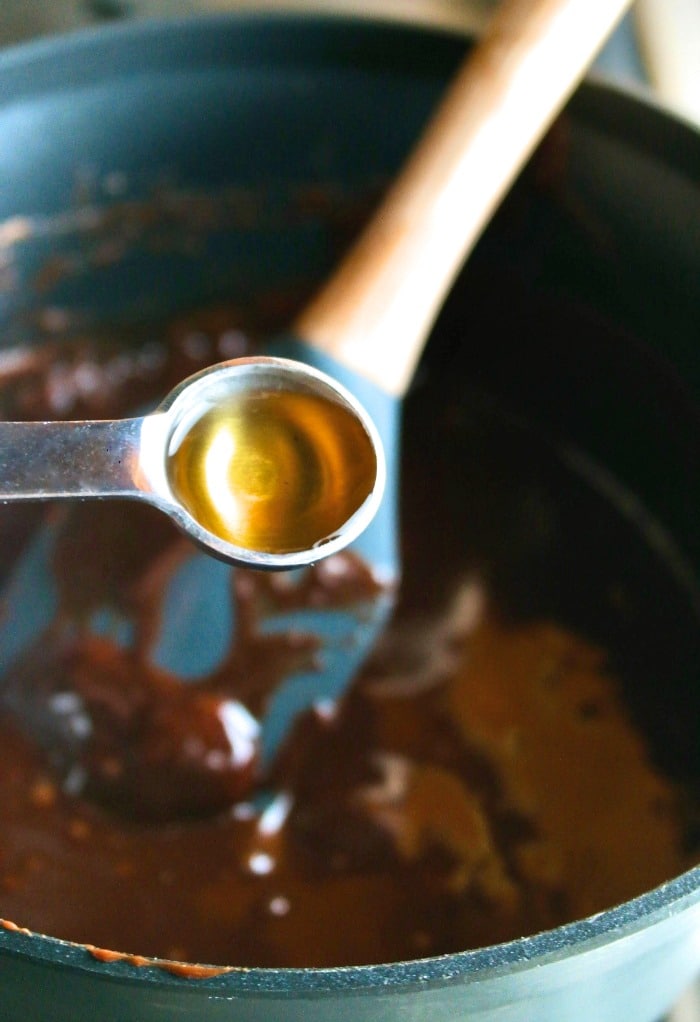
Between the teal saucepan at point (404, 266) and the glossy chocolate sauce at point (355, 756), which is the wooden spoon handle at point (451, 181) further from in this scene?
the glossy chocolate sauce at point (355, 756)

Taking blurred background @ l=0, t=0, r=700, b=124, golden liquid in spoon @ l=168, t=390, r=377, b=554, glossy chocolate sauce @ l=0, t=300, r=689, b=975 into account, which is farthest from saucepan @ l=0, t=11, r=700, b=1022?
golden liquid in spoon @ l=168, t=390, r=377, b=554

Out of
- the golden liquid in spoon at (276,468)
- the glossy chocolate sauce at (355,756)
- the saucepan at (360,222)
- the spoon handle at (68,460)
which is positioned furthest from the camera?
the saucepan at (360,222)

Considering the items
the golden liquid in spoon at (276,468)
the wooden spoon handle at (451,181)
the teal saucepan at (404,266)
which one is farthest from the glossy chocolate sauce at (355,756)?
the golden liquid in spoon at (276,468)

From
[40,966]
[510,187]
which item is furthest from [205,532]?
[510,187]

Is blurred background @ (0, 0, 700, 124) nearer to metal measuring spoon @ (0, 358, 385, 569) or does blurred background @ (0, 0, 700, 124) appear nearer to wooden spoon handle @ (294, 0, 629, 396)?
wooden spoon handle @ (294, 0, 629, 396)

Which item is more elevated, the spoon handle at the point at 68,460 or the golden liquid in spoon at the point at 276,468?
the spoon handle at the point at 68,460

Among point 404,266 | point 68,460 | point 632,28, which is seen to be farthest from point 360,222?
point 68,460
